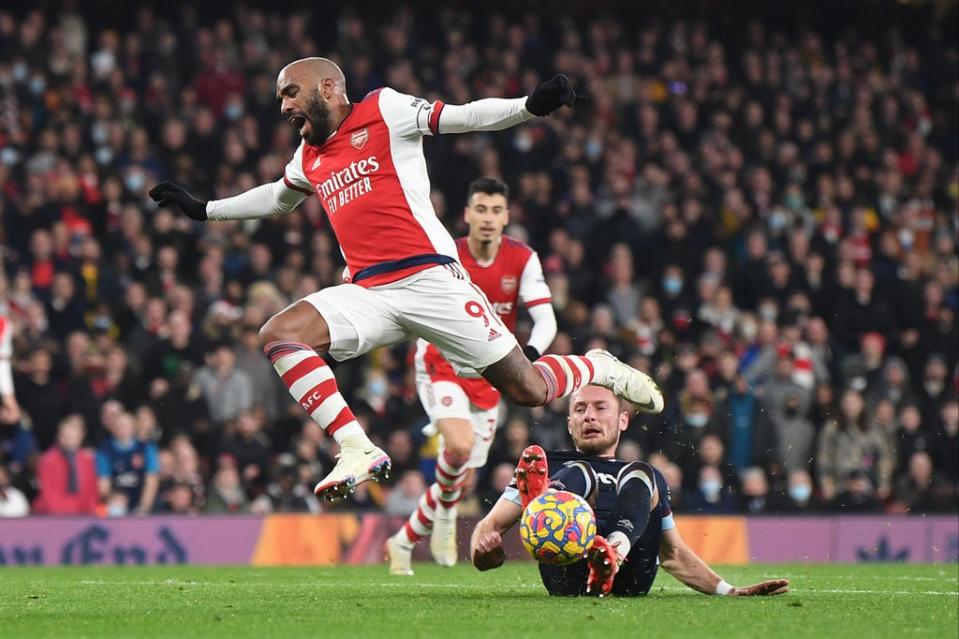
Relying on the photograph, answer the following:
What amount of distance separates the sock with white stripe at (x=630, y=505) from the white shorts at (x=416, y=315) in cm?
119

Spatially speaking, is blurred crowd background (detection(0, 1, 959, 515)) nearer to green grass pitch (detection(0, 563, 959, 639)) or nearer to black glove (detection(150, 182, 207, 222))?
green grass pitch (detection(0, 563, 959, 639))

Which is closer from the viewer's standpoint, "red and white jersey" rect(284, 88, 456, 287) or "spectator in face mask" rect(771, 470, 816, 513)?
"red and white jersey" rect(284, 88, 456, 287)

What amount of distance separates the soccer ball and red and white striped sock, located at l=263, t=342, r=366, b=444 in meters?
1.34

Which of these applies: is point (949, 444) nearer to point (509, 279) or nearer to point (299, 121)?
point (509, 279)

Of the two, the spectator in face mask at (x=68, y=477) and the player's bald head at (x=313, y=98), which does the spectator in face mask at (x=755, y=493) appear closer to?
the spectator in face mask at (x=68, y=477)

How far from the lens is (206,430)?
15.6 meters

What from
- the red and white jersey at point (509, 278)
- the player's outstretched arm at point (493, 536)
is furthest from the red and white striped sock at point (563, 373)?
the red and white jersey at point (509, 278)

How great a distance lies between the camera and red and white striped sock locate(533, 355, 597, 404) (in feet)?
30.2

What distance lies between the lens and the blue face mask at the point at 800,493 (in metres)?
16.0

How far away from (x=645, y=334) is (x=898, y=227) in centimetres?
557

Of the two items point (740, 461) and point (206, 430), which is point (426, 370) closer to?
point (206, 430)

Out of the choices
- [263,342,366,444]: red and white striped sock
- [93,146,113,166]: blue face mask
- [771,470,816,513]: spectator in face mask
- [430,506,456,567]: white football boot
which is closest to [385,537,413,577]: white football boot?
[430,506,456,567]: white football boot

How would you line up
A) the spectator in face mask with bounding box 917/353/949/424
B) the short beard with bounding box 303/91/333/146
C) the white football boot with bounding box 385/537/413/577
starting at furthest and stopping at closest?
the spectator in face mask with bounding box 917/353/949/424 < the white football boot with bounding box 385/537/413/577 < the short beard with bounding box 303/91/333/146

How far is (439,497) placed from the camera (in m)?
11.9
